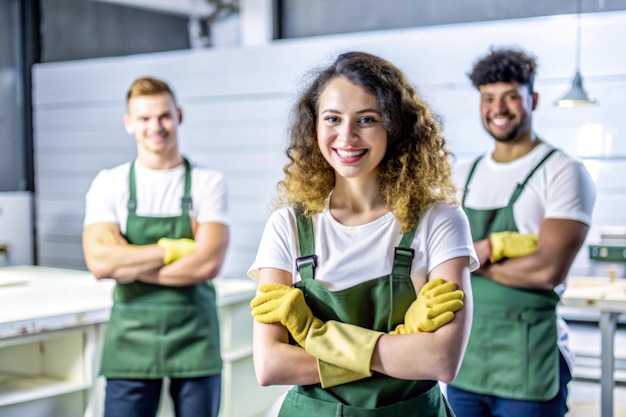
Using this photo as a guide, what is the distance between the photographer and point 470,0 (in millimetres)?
4488

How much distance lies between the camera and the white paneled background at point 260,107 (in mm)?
4047

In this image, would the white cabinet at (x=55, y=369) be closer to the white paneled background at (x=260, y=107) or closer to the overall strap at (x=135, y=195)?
the overall strap at (x=135, y=195)

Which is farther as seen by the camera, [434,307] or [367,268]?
[367,268]

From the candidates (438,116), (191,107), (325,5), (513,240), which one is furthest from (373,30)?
(438,116)

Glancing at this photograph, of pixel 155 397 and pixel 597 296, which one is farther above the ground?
pixel 597 296

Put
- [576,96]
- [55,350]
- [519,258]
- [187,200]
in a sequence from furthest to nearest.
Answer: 1. [576,96]
2. [55,350]
3. [187,200]
4. [519,258]

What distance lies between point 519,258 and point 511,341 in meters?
0.29

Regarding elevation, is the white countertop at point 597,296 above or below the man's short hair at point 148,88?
below

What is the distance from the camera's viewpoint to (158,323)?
314 cm

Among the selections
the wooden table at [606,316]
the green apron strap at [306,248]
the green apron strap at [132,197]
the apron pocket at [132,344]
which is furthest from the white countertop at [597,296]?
the green apron strap at [306,248]

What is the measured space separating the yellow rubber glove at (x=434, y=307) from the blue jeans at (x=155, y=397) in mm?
1553

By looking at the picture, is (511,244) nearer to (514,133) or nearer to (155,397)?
(514,133)

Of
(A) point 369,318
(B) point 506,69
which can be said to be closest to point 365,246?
(A) point 369,318

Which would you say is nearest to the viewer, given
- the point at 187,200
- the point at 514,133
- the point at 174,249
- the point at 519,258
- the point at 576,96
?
the point at 519,258
